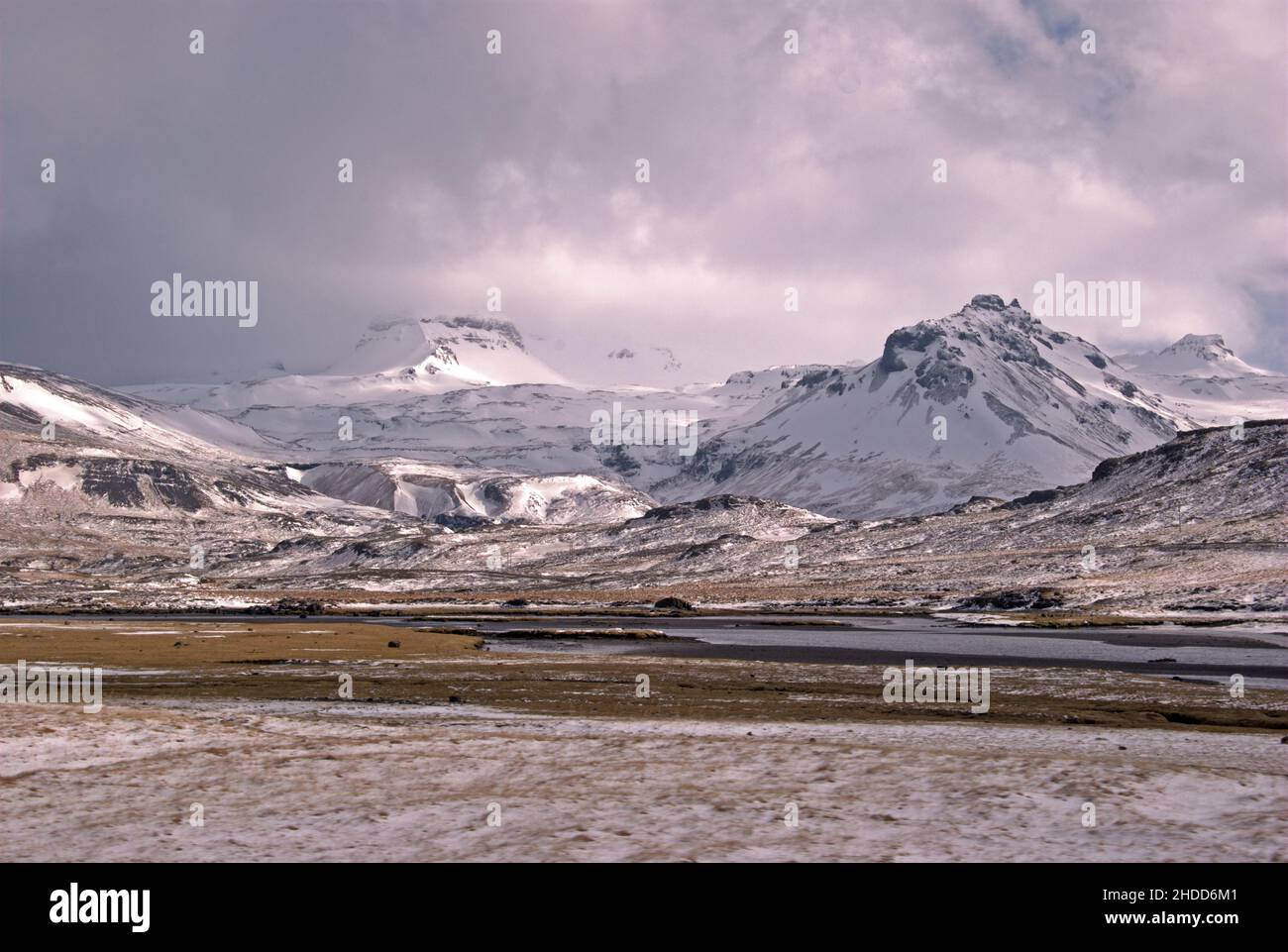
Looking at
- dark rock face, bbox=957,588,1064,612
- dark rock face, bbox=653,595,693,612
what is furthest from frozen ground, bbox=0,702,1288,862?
dark rock face, bbox=653,595,693,612

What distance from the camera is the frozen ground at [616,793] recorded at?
1809cm

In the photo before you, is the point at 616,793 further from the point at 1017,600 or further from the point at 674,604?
the point at 674,604

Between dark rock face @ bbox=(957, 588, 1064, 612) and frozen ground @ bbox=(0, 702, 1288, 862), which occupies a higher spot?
frozen ground @ bbox=(0, 702, 1288, 862)

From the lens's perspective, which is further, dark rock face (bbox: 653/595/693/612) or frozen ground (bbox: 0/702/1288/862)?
dark rock face (bbox: 653/595/693/612)

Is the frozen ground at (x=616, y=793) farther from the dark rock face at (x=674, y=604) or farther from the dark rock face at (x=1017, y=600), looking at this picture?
the dark rock face at (x=674, y=604)

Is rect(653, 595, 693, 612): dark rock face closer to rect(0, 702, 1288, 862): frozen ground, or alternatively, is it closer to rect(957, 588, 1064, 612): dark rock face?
rect(957, 588, 1064, 612): dark rock face

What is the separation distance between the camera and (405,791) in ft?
73.8

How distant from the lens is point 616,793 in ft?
72.1

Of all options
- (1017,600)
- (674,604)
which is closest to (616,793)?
(1017,600)

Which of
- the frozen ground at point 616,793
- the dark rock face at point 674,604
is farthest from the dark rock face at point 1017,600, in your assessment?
the frozen ground at point 616,793

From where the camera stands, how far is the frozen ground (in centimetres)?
1809
